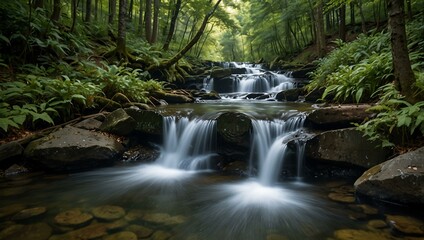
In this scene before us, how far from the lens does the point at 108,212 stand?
3.66 metres

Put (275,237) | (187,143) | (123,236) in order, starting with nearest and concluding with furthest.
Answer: (123,236) < (275,237) < (187,143)

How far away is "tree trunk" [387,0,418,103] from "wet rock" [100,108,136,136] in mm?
5499

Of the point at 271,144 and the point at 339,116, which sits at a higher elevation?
the point at 339,116

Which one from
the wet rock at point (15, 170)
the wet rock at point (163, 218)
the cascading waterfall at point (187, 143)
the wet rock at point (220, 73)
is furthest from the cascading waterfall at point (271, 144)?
the wet rock at point (220, 73)

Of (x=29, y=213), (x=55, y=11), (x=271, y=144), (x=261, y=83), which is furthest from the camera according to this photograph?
(x=261, y=83)

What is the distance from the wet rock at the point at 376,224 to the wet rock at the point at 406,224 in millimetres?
76

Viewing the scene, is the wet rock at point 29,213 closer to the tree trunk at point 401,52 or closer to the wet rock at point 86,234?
the wet rock at point 86,234

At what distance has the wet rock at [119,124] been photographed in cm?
637

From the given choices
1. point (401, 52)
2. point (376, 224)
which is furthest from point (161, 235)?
point (401, 52)

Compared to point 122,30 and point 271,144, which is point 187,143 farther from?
point 122,30

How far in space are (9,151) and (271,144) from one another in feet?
16.8

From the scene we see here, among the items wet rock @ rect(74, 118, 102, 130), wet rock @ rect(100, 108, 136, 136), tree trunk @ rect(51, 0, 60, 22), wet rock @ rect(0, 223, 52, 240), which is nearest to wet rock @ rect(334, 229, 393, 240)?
wet rock @ rect(0, 223, 52, 240)

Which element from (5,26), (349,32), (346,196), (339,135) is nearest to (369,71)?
(339,135)

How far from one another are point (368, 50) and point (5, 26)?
1095 cm
